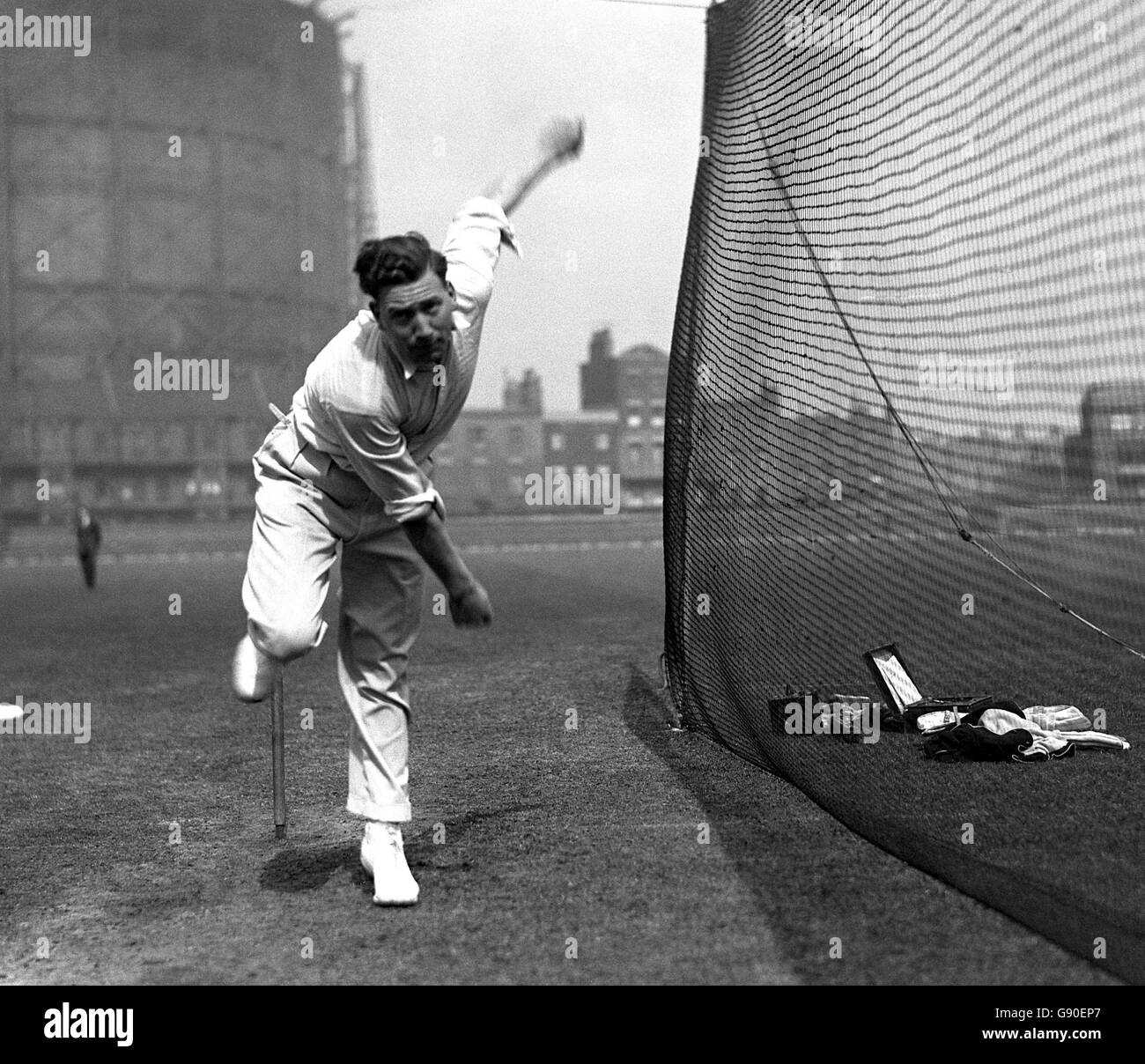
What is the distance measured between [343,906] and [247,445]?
57919 mm

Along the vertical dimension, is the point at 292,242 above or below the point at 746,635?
above

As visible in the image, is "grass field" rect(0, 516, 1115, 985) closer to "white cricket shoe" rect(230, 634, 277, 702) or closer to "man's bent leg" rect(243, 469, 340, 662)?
"white cricket shoe" rect(230, 634, 277, 702)

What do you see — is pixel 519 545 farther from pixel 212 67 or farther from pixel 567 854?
pixel 212 67

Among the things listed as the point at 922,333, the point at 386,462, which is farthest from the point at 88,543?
the point at 386,462

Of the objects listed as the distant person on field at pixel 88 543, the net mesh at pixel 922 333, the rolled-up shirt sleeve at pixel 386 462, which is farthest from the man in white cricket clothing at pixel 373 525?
the distant person on field at pixel 88 543

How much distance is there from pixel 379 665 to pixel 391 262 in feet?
4.07

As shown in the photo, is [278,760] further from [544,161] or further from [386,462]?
[544,161]

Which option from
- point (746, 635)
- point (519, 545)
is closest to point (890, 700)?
point (746, 635)

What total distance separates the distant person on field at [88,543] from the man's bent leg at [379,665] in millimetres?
17048

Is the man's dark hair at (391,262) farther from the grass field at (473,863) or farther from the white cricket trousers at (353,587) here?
the grass field at (473,863)

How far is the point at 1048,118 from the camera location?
505cm

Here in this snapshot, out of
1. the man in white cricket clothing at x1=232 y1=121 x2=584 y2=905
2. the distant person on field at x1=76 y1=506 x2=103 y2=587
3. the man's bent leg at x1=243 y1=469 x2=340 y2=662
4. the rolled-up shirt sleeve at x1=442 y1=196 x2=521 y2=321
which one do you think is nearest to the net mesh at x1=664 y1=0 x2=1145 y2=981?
the man in white cricket clothing at x1=232 y1=121 x2=584 y2=905

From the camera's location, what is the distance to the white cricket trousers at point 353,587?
4.05 metres
